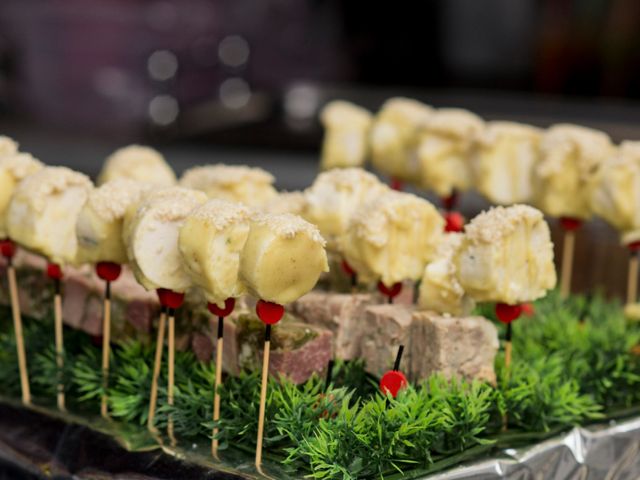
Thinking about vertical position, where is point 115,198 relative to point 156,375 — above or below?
above

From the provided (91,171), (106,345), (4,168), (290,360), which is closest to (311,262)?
(290,360)

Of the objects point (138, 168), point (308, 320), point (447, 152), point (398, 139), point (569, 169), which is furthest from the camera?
point (398, 139)

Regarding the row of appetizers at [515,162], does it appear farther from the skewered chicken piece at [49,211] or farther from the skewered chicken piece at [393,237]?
the skewered chicken piece at [49,211]

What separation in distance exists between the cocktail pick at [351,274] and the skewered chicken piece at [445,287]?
208mm

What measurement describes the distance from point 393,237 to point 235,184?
1.41ft

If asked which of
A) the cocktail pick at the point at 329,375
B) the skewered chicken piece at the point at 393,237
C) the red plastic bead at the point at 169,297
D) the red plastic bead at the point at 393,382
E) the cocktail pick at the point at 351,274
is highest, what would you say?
the skewered chicken piece at the point at 393,237

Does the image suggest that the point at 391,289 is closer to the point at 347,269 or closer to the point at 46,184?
the point at 347,269

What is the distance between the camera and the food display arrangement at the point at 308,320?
179 cm

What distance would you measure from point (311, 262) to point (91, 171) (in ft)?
10.7

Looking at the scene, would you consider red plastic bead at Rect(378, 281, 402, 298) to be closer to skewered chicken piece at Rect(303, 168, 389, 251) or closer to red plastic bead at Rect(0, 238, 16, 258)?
skewered chicken piece at Rect(303, 168, 389, 251)

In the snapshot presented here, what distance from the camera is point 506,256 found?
188 cm

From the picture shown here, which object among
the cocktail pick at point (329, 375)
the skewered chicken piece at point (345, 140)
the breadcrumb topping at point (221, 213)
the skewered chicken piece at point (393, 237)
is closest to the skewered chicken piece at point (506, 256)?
the skewered chicken piece at point (393, 237)

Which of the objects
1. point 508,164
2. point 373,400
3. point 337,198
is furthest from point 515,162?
point 373,400

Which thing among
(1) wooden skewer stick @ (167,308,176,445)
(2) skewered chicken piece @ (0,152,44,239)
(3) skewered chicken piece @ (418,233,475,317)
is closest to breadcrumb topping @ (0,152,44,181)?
(2) skewered chicken piece @ (0,152,44,239)
